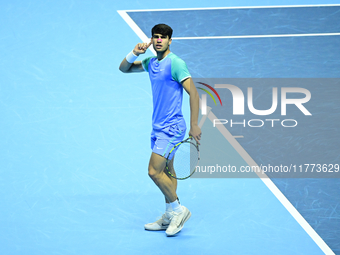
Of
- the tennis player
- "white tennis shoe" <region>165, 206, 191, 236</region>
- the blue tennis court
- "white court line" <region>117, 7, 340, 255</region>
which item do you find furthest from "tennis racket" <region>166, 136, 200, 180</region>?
"white court line" <region>117, 7, 340, 255</region>

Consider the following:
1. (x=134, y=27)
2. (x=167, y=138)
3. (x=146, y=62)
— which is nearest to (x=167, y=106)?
(x=167, y=138)

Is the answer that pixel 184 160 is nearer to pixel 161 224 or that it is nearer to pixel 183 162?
pixel 183 162

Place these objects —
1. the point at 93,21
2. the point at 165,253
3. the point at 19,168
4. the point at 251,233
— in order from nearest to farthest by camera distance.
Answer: the point at 165,253
the point at 251,233
the point at 19,168
the point at 93,21

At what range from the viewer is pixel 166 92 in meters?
4.23

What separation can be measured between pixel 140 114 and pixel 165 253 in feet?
10.8

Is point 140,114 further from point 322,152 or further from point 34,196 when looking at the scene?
point 322,152

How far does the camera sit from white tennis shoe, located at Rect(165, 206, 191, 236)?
14.1 ft

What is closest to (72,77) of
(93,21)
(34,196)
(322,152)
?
(93,21)

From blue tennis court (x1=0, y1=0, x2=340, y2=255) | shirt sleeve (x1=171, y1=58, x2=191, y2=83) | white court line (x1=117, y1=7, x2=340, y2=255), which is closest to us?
shirt sleeve (x1=171, y1=58, x2=191, y2=83)

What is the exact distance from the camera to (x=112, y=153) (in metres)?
6.31

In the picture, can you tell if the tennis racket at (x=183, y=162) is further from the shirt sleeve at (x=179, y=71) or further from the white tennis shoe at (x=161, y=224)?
the shirt sleeve at (x=179, y=71)

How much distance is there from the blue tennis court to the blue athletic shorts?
86 centimetres

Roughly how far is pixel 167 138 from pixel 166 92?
1.47 feet

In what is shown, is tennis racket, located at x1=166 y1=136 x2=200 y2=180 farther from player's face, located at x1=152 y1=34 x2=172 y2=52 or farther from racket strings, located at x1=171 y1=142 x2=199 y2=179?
player's face, located at x1=152 y1=34 x2=172 y2=52
